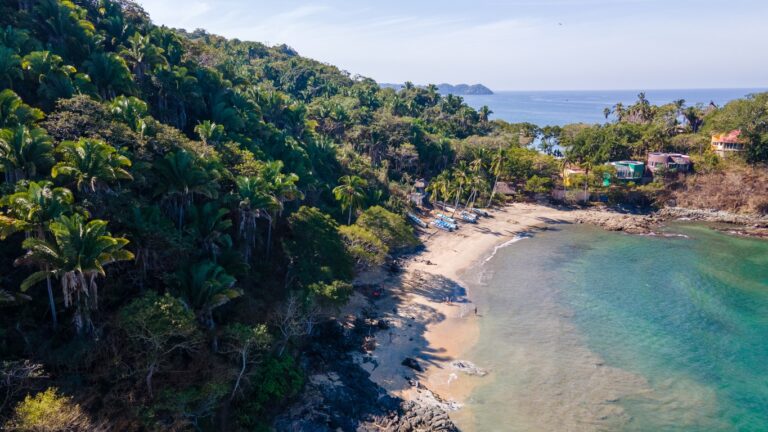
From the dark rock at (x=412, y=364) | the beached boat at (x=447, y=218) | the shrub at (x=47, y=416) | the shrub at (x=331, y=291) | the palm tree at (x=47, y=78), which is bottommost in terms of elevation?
the dark rock at (x=412, y=364)

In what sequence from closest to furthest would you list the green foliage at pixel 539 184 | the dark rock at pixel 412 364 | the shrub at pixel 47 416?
1. the shrub at pixel 47 416
2. the dark rock at pixel 412 364
3. the green foliage at pixel 539 184

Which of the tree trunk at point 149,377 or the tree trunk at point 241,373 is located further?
the tree trunk at point 241,373

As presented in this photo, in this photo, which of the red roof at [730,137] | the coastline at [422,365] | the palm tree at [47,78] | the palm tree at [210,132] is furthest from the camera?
the red roof at [730,137]

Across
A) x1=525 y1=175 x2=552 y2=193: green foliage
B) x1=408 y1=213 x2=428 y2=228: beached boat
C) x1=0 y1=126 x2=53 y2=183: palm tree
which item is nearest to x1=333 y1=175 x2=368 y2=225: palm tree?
x1=408 y1=213 x2=428 y2=228: beached boat

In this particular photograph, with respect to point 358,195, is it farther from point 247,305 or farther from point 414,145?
point 414,145

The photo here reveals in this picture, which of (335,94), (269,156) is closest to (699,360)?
(269,156)

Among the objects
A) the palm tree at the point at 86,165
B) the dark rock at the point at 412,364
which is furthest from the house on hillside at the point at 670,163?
the palm tree at the point at 86,165

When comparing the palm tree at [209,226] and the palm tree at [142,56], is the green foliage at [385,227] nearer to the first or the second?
the palm tree at [209,226]

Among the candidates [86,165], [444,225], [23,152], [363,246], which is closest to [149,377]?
[86,165]
